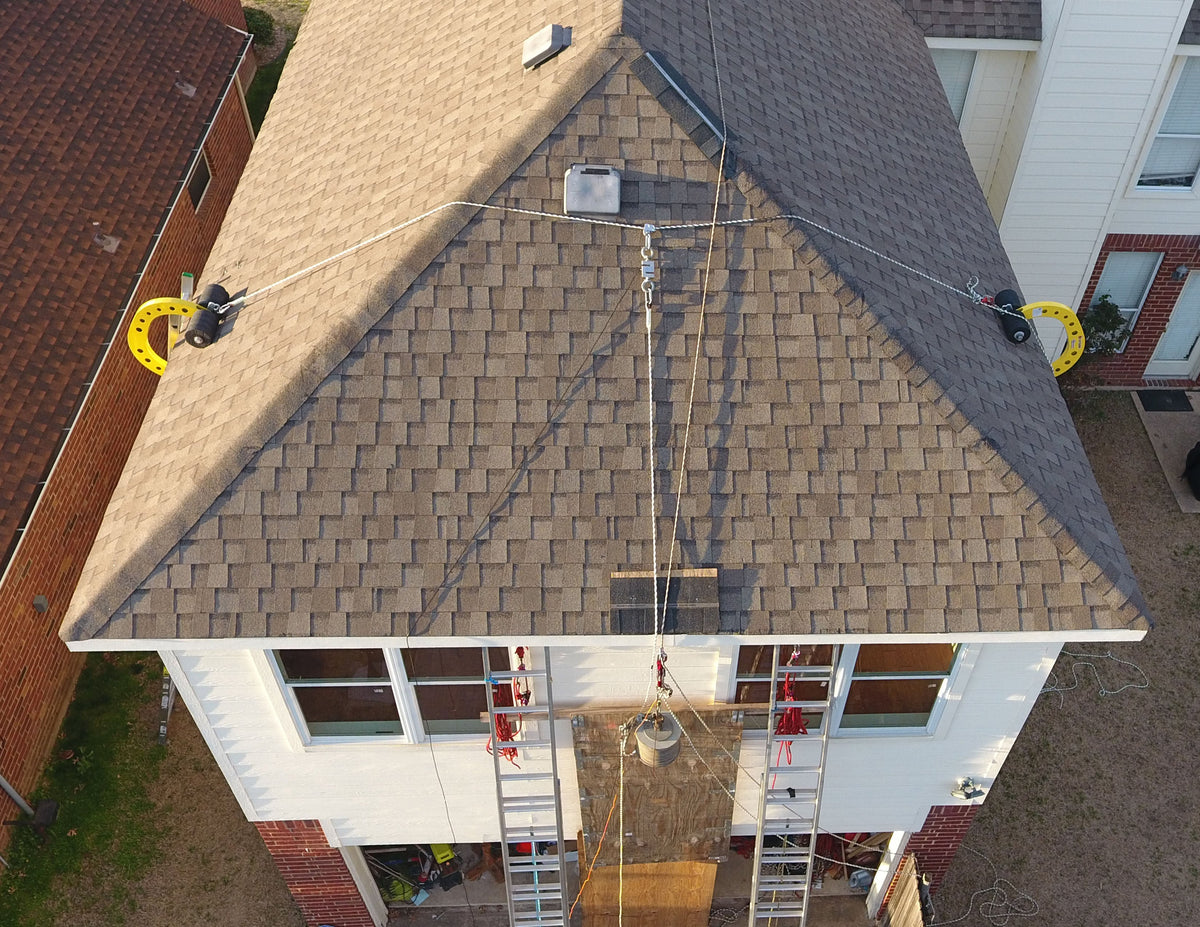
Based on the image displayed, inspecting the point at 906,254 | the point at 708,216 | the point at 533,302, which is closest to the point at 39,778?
the point at 533,302

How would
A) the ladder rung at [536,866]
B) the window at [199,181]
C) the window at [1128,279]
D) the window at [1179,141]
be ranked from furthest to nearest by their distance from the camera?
the window at [199,181] < the window at [1128,279] < the window at [1179,141] < the ladder rung at [536,866]

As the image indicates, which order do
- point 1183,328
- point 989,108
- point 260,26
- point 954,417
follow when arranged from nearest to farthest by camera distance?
point 954,417 < point 989,108 < point 1183,328 < point 260,26

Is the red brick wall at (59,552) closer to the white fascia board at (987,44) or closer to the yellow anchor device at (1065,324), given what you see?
the yellow anchor device at (1065,324)

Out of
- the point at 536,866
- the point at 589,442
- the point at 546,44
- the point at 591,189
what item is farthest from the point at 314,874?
the point at 546,44

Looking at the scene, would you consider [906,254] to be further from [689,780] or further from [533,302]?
[689,780]

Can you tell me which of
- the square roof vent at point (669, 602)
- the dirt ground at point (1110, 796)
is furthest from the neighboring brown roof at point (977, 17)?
the square roof vent at point (669, 602)

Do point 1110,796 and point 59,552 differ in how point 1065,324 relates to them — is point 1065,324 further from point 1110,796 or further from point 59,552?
point 59,552

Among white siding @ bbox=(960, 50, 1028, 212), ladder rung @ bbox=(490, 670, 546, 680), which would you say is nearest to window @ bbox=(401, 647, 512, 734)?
ladder rung @ bbox=(490, 670, 546, 680)
